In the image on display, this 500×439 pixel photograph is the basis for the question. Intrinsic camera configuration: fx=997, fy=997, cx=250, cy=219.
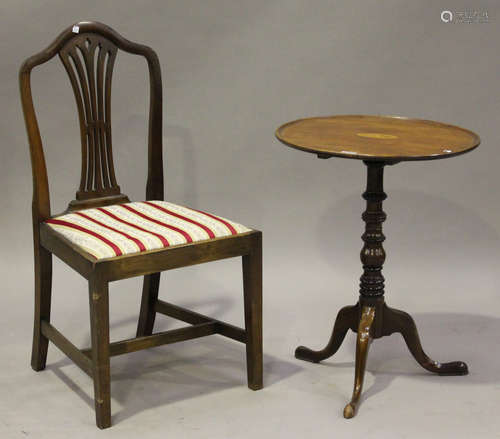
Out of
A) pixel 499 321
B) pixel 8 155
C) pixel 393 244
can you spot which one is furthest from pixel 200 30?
pixel 499 321

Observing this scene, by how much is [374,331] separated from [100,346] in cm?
94

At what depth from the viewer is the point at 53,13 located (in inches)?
158

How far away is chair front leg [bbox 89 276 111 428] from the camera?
2832 mm

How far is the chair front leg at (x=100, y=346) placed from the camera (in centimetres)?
283

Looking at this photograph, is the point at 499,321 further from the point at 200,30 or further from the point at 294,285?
the point at 200,30

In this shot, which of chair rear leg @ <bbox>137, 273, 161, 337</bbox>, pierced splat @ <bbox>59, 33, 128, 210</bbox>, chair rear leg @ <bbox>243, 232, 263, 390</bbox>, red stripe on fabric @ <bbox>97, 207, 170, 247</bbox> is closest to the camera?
red stripe on fabric @ <bbox>97, 207, 170, 247</bbox>

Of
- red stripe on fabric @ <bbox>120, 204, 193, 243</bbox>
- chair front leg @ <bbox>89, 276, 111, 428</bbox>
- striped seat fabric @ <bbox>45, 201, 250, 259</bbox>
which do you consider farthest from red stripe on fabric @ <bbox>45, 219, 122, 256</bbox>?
red stripe on fabric @ <bbox>120, 204, 193, 243</bbox>

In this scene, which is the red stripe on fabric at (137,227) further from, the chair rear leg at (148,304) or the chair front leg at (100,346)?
the chair rear leg at (148,304)

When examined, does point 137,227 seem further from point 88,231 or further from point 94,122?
point 94,122

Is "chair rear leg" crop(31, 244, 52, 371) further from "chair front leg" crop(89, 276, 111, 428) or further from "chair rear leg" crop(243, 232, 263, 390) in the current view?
"chair rear leg" crop(243, 232, 263, 390)

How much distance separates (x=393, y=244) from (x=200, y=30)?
1.22 metres

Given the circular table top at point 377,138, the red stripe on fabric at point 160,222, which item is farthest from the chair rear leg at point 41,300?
the circular table top at point 377,138

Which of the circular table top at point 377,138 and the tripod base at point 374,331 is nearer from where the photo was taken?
the circular table top at point 377,138

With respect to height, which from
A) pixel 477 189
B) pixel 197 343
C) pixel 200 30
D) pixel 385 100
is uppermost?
pixel 200 30
